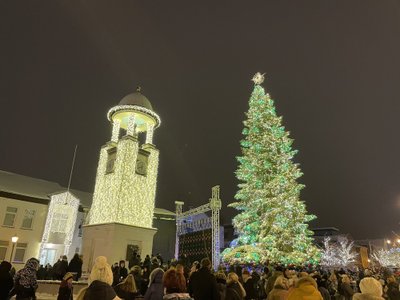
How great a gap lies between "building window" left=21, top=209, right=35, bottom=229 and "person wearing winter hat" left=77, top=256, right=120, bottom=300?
28.1m

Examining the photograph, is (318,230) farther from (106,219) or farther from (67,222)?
(106,219)

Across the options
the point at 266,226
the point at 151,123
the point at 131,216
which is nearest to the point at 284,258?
the point at 266,226

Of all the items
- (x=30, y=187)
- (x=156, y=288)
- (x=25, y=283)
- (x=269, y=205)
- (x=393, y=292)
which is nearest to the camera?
(x=156, y=288)

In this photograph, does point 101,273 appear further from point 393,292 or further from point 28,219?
point 28,219

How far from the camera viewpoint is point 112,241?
16188 mm

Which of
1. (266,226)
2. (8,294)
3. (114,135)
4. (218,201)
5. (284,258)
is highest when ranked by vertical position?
(114,135)

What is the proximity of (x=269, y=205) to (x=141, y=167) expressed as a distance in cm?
811

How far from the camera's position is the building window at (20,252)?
2639 cm

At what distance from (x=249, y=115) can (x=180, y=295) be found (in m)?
17.0

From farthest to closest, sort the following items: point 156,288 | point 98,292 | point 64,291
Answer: point 64,291 → point 156,288 → point 98,292

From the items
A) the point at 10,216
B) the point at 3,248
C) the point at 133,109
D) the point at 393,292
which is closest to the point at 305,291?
the point at 393,292

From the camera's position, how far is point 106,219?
17219 mm

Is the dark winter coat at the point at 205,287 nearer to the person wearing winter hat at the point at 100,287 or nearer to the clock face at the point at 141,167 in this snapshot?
the person wearing winter hat at the point at 100,287

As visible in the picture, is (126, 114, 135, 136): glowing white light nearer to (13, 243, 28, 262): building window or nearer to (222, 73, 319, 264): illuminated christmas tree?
(222, 73, 319, 264): illuminated christmas tree
